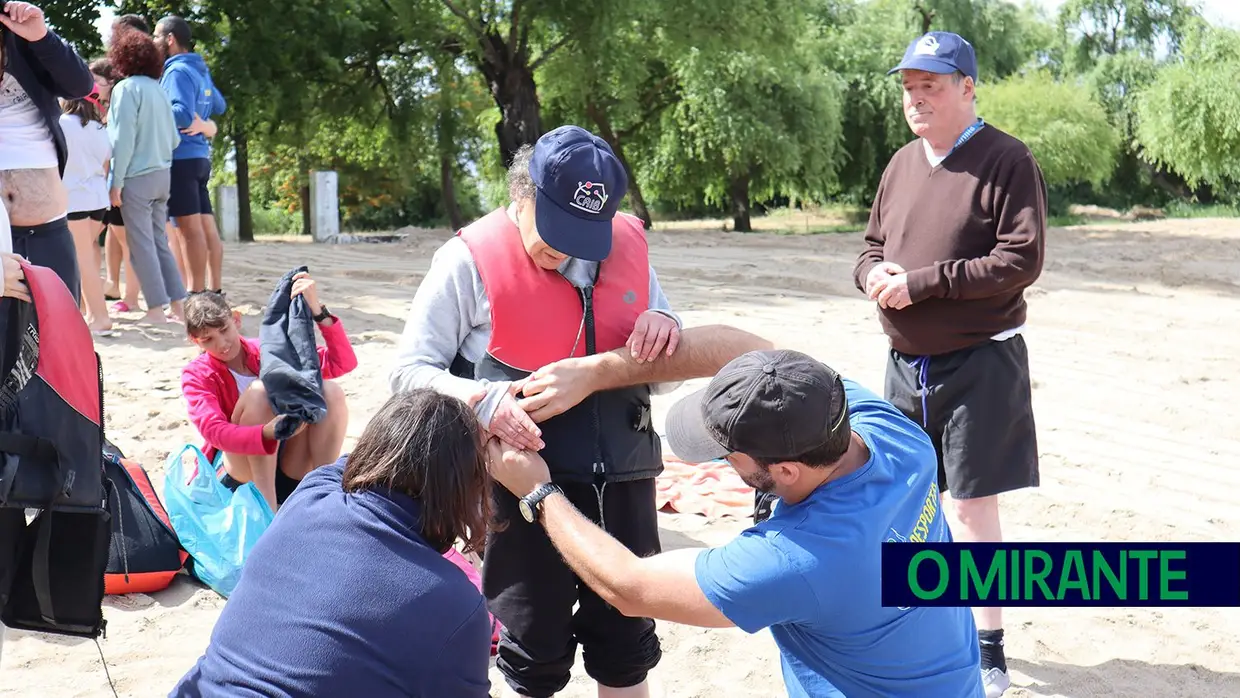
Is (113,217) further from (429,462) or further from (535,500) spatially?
(429,462)

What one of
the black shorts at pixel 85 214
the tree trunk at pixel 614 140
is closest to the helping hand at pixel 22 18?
the black shorts at pixel 85 214

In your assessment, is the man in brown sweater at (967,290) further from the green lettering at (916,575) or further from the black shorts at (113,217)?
the black shorts at (113,217)

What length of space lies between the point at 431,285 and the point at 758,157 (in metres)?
20.2

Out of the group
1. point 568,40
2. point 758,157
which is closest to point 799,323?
point 568,40

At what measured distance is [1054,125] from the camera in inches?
1110

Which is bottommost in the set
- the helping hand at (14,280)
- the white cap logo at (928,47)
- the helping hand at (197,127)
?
the helping hand at (14,280)

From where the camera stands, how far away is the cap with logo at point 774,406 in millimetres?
2129

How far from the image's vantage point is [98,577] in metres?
2.91

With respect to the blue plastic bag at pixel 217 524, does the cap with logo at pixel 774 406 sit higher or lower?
higher

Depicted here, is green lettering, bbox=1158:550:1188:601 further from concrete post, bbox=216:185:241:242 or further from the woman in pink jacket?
concrete post, bbox=216:185:241:242

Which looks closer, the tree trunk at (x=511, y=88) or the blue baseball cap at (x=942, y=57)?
the blue baseball cap at (x=942, y=57)

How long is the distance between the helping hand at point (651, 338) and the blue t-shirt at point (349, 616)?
72 cm

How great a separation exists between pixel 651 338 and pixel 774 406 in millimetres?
710

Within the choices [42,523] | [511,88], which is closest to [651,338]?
[42,523]
